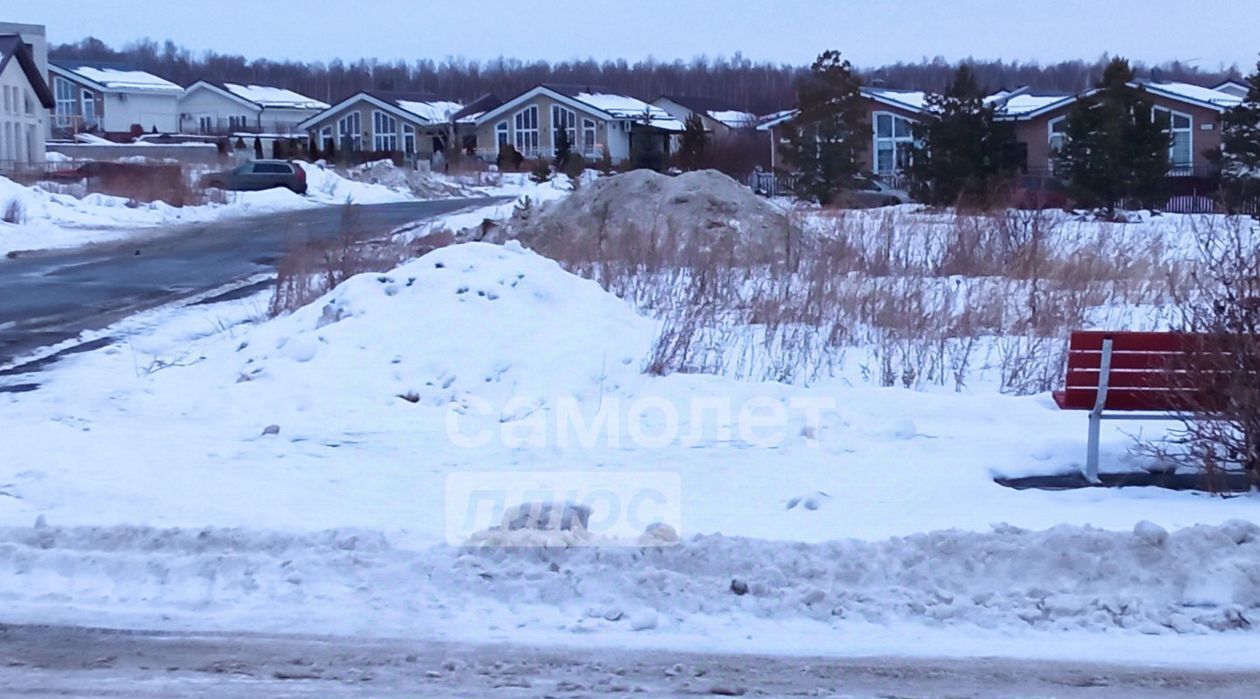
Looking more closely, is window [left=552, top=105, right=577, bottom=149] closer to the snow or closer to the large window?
the large window

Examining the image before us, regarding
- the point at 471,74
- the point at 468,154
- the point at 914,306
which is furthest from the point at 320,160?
the point at 471,74

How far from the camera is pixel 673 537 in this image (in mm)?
6500

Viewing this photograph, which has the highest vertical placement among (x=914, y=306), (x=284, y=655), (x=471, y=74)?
(x=471, y=74)

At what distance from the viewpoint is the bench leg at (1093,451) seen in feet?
24.7

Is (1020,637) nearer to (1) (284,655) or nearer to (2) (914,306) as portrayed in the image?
(1) (284,655)

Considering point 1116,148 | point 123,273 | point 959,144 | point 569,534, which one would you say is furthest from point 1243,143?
point 569,534

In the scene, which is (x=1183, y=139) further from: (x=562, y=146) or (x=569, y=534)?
(x=569, y=534)

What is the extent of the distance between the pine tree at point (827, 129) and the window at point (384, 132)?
183 feet

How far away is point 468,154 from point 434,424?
73.6 metres

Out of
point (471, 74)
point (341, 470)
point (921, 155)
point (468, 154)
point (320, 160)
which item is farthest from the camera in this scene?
point (471, 74)

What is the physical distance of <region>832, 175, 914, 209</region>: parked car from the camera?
37.6 m

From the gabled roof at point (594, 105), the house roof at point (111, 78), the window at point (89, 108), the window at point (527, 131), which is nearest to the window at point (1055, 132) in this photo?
the gabled roof at point (594, 105)

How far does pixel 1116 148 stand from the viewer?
1443 inches

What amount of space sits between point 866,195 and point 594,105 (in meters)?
42.7
